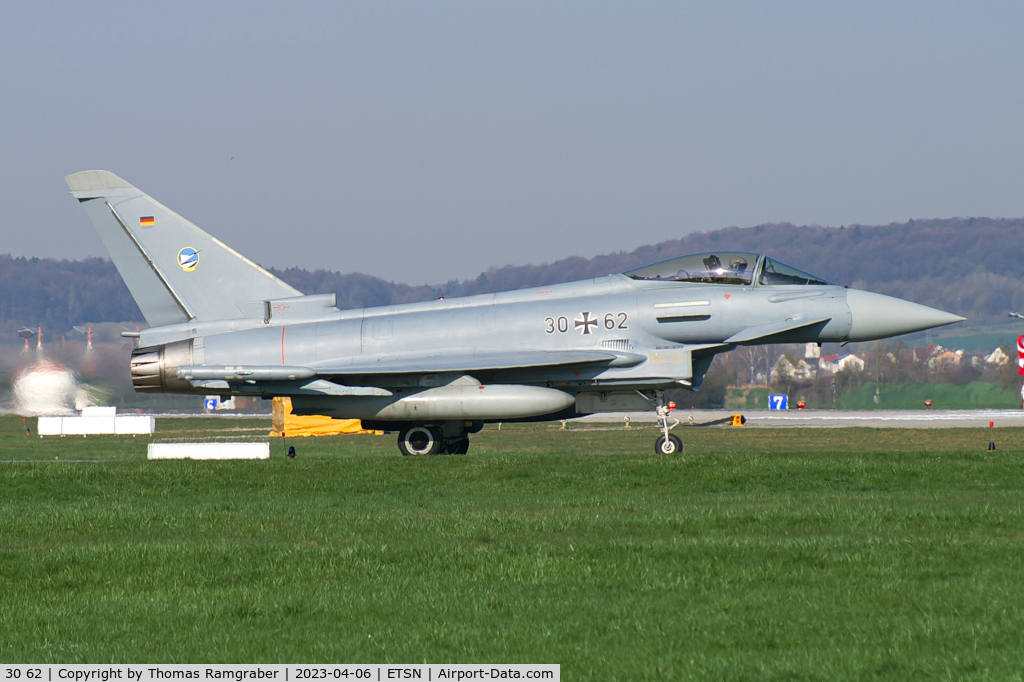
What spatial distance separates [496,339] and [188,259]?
6417 mm

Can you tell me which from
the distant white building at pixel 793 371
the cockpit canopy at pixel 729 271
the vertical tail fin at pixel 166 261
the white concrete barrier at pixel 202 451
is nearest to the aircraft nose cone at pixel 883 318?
the cockpit canopy at pixel 729 271

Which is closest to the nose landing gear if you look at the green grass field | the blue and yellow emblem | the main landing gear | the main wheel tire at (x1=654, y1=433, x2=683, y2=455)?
the main wheel tire at (x1=654, y1=433, x2=683, y2=455)

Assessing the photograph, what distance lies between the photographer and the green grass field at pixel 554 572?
670 cm

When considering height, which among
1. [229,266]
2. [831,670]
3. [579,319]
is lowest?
[831,670]

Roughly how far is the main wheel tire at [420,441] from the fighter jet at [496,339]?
0.09ft

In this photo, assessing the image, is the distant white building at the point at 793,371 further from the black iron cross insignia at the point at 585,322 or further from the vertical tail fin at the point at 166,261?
the vertical tail fin at the point at 166,261

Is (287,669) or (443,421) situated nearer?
(287,669)

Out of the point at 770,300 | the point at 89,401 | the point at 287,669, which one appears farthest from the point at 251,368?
the point at 89,401

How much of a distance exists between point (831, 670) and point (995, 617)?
4.98 feet

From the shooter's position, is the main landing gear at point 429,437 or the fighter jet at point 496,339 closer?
the fighter jet at point 496,339

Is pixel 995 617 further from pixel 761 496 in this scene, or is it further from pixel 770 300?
pixel 770 300

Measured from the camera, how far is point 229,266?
22.5 m

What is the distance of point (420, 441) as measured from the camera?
2184 centimetres

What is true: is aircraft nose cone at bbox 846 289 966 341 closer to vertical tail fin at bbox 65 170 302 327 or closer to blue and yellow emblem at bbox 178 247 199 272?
vertical tail fin at bbox 65 170 302 327
